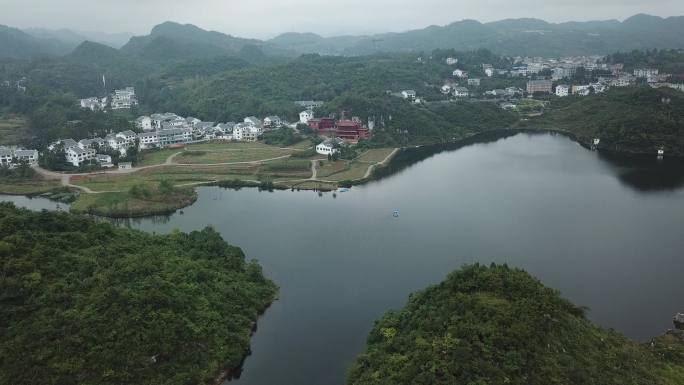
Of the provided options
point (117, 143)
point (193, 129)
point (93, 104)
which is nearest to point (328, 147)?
point (193, 129)

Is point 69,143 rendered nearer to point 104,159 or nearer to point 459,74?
point 104,159

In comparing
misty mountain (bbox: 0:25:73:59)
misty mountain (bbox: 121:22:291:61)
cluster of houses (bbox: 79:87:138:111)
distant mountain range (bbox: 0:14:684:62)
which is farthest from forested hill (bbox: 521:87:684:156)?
misty mountain (bbox: 0:25:73:59)

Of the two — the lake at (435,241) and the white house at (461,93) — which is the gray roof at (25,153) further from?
the white house at (461,93)

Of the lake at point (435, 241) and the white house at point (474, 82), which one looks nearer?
the lake at point (435, 241)

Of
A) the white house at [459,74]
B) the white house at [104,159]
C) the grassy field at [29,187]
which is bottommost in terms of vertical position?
the grassy field at [29,187]

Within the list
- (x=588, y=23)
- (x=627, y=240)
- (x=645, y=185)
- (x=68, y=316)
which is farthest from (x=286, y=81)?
(x=588, y=23)

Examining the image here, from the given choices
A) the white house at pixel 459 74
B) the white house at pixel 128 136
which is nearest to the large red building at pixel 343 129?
the white house at pixel 128 136

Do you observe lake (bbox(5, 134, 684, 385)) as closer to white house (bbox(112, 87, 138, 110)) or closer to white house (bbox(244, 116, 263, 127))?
white house (bbox(244, 116, 263, 127))
